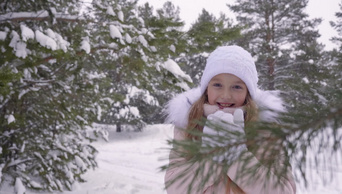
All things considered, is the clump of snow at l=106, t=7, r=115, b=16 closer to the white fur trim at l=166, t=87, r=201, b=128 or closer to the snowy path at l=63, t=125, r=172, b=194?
the snowy path at l=63, t=125, r=172, b=194

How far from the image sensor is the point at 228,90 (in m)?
2.26

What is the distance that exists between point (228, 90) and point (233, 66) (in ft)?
0.64

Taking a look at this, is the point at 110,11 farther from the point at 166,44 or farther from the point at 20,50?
the point at 20,50

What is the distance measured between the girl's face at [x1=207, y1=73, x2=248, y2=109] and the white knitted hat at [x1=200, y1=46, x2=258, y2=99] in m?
0.06

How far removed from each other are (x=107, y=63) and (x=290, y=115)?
552cm

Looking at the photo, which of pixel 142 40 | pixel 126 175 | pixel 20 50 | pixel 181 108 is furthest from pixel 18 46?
pixel 126 175

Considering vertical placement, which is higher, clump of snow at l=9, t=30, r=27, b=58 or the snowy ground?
clump of snow at l=9, t=30, r=27, b=58

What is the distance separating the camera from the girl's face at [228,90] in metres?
2.25

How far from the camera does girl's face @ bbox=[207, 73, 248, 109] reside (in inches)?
88.4

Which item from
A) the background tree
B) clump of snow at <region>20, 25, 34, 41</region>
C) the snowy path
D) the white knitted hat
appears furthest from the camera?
the snowy path

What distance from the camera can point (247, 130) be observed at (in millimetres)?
Result: 786

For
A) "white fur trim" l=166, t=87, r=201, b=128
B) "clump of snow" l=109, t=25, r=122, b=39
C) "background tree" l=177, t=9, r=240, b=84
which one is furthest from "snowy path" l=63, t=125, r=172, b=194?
"background tree" l=177, t=9, r=240, b=84

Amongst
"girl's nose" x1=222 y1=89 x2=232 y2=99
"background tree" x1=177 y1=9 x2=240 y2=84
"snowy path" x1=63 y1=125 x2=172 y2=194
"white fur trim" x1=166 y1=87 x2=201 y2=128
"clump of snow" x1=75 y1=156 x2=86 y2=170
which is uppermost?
"background tree" x1=177 y1=9 x2=240 y2=84

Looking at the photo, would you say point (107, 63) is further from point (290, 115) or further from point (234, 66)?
point (290, 115)
